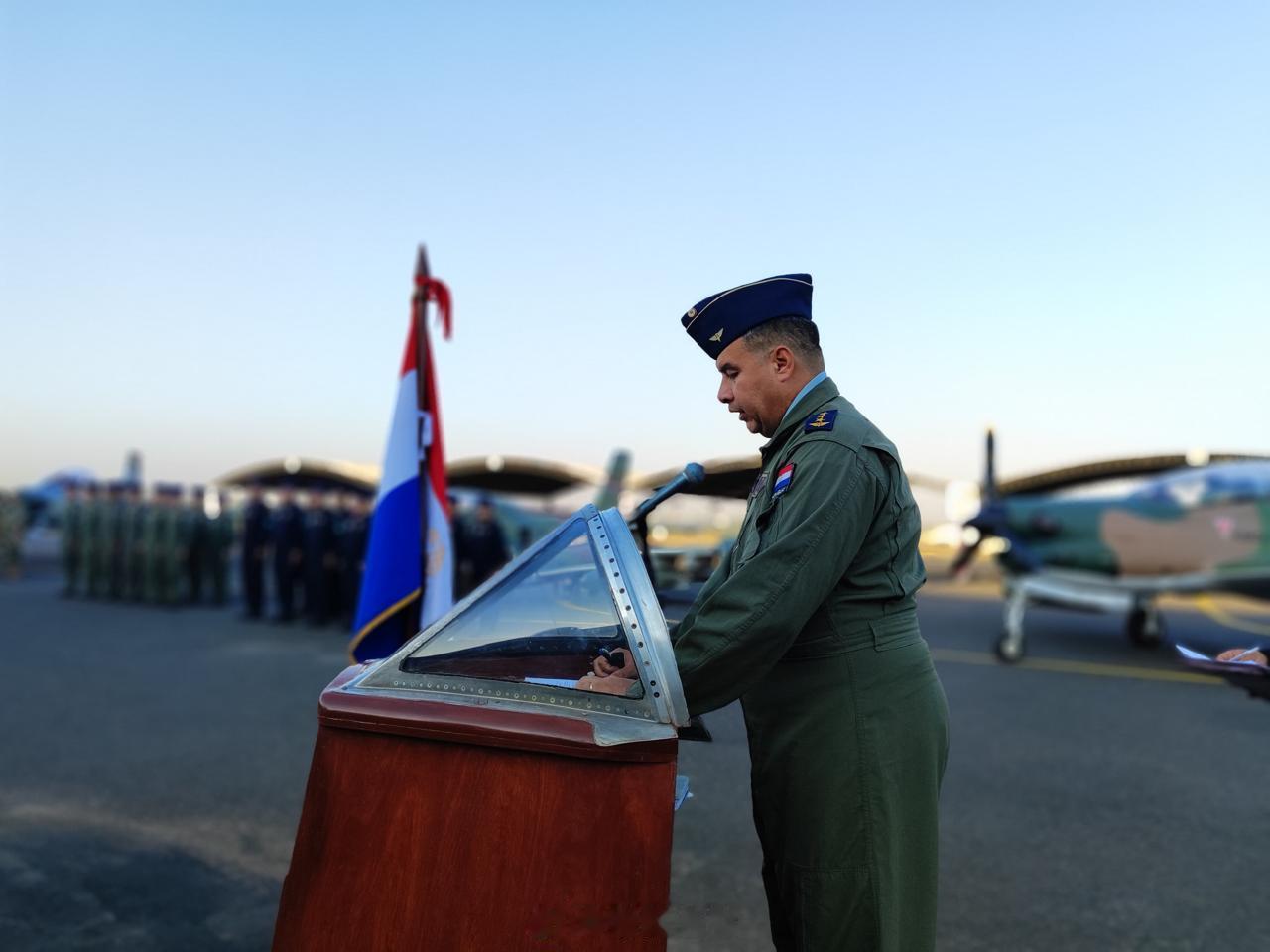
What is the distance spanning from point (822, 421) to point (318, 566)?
10.9 m

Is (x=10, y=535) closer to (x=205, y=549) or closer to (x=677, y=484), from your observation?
(x=205, y=549)

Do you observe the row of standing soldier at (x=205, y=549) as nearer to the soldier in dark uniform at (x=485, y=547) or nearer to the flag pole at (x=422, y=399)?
the soldier in dark uniform at (x=485, y=547)

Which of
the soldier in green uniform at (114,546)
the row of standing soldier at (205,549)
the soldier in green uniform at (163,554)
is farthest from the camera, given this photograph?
the soldier in green uniform at (114,546)

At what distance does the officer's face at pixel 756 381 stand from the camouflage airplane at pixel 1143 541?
833 cm

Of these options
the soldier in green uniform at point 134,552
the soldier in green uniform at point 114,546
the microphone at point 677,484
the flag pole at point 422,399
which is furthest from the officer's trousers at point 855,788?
the soldier in green uniform at point 114,546

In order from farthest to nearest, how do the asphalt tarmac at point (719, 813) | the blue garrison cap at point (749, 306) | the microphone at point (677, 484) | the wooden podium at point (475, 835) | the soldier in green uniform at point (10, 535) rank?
the soldier in green uniform at point (10, 535)
the asphalt tarmac at point (719, 813)
the microphone at point (677, 484)
the blue garrison cap at point (749, 306)
the wooden podium at point (475, 835)

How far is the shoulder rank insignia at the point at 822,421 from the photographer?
1.69 m

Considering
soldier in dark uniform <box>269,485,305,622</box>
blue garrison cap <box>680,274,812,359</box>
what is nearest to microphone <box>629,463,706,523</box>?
blue garrison cap <box>680,274,812,359</box>

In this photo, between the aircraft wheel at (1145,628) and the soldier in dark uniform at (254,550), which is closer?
the aircraft wheel at (1145,628)

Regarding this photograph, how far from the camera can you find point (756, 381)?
182 cm

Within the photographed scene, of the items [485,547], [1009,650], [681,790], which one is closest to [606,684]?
[681,790]

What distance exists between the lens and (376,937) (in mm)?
1482

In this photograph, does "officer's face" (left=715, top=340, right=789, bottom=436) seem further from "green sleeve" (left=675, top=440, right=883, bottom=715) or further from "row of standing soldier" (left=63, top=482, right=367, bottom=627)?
"row of standing soldier" (left=63, top=482, right=367, bottom=627)

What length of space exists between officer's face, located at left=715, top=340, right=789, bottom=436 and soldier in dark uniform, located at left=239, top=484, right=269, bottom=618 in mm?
11290
